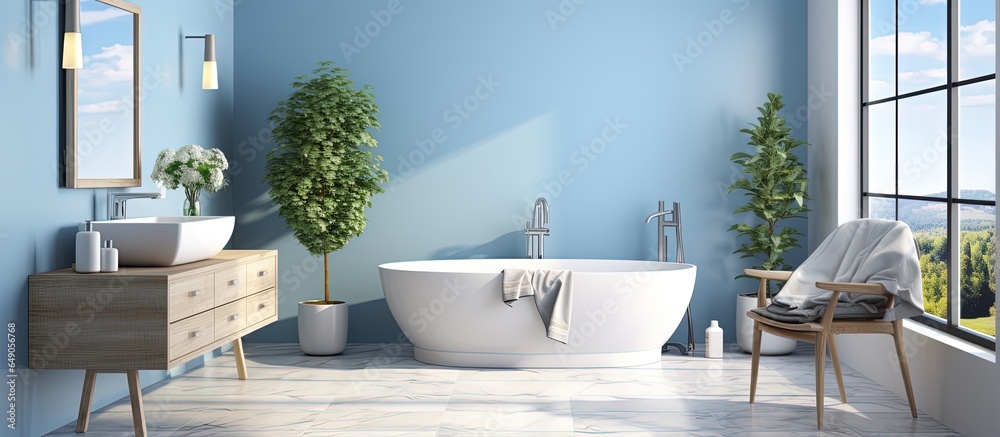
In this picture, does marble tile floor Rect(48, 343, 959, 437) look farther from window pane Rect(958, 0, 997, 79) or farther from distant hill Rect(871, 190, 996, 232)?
window pane Rect(958, 0, 997, 79)

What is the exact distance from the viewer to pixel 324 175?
502 cm

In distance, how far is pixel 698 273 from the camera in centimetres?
554

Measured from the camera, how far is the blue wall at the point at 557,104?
550 cm

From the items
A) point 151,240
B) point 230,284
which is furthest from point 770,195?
point 151,240

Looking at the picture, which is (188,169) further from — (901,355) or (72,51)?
(901,355)

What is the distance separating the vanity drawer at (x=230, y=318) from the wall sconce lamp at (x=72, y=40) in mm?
1142

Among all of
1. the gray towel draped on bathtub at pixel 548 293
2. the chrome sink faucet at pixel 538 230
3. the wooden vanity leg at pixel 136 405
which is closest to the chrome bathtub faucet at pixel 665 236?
the chrome sink faucet at pixel 538 230

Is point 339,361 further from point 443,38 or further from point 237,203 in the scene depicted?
point 443,38

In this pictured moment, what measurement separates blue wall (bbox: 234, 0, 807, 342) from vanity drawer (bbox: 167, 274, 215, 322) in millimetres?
1928

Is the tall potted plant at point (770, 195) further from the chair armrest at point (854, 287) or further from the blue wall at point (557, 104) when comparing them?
the chair armrest at point (854, 287)

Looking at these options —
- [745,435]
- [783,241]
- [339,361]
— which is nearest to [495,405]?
[745,435]

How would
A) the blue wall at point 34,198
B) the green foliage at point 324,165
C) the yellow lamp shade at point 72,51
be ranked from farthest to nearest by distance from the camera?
the green foliage at point 324,165
the yellow lamp shade at point 72,51
the blue wall at point 34,198

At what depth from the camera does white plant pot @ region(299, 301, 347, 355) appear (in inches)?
203

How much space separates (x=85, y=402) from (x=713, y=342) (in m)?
3.32
